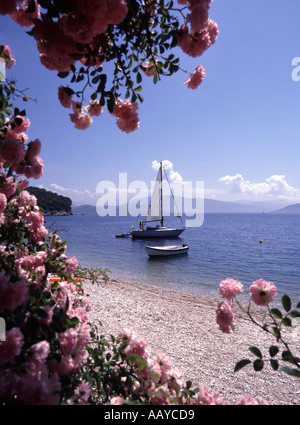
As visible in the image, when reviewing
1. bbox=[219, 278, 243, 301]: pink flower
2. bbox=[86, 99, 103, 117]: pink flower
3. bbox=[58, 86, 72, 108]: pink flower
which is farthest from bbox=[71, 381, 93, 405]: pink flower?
bbox=[86, 99, 103, 117]: pink flower

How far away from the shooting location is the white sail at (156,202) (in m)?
44.3

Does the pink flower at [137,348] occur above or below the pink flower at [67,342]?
below

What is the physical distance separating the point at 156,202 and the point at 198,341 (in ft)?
126

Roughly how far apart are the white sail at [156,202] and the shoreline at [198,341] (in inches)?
1308

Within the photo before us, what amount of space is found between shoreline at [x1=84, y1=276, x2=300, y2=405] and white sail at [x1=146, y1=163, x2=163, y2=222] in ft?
109

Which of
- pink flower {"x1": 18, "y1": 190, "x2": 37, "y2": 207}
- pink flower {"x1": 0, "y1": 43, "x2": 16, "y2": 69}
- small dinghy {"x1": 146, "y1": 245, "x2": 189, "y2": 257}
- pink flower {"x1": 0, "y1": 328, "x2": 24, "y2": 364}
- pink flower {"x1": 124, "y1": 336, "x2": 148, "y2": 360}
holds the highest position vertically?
pink flower {"x1": 0, "y1": 43, "x2": 16, "y2": 69}

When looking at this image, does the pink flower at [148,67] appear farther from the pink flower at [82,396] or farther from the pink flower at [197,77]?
the pink flower at [82,396]

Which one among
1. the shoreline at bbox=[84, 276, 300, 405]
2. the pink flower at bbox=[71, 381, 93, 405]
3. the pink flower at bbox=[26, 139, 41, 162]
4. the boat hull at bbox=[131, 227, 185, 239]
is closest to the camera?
the pink flower at bbox=[71, 381, 93, 405]

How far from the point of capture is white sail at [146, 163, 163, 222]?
4428 centimetres

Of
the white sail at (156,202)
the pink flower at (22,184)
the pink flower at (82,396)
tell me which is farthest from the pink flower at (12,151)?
the white sail at (156,202)

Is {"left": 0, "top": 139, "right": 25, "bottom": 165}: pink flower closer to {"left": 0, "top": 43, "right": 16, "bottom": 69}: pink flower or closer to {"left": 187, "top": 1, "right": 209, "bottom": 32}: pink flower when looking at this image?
{"left": 0, "top": 43, "right": 16, "bottom": 69}: pink flower

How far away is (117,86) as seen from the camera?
2.03 meters

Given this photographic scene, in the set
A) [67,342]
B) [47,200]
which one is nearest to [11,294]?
[67,342]
